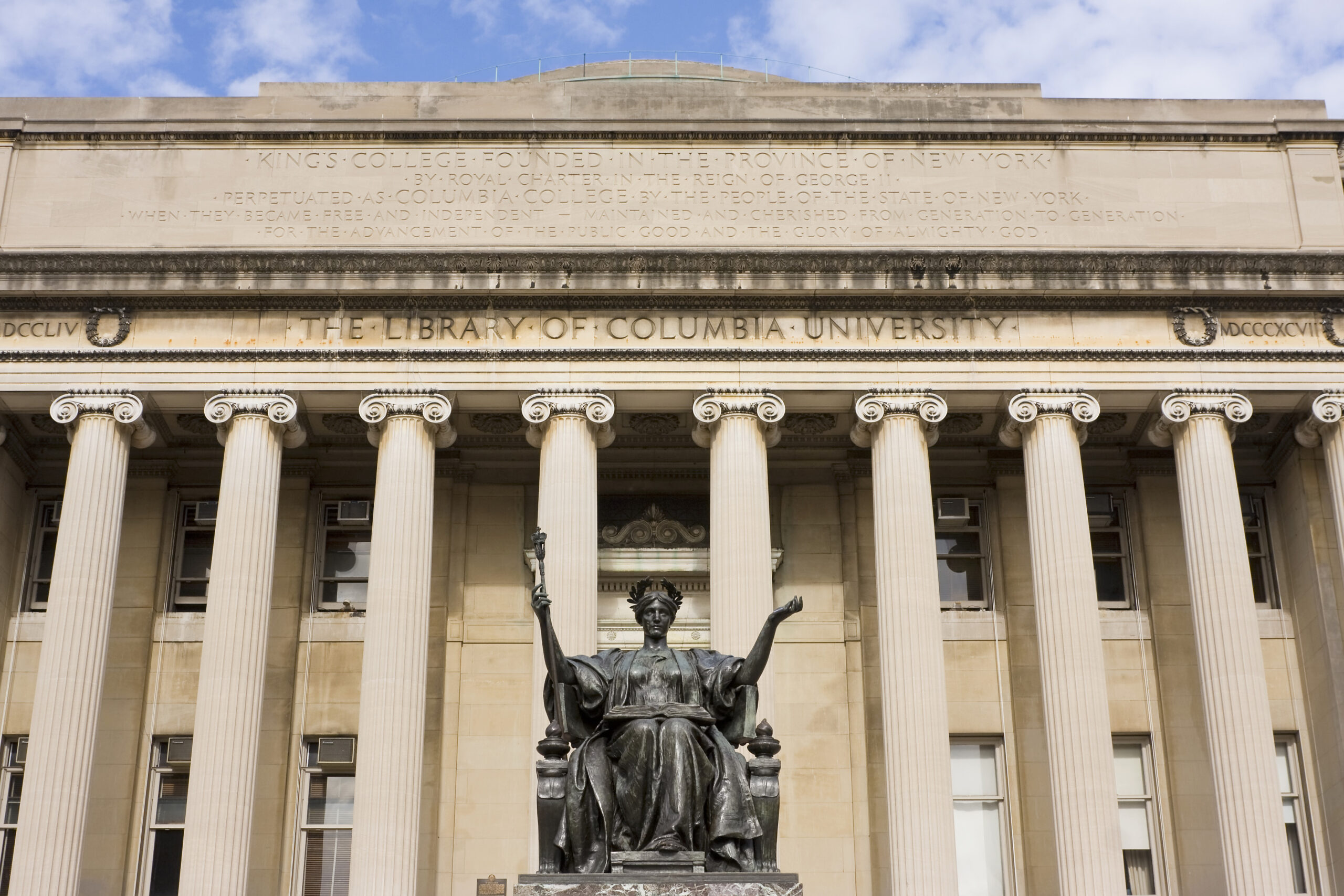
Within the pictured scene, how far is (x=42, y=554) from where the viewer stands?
30938 mm

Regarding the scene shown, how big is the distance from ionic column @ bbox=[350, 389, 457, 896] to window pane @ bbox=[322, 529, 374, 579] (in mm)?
3234

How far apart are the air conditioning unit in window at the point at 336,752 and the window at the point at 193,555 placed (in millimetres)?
3473

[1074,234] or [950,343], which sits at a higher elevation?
[1074,234]

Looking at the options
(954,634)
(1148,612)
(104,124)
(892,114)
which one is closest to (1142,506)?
(1148,612)

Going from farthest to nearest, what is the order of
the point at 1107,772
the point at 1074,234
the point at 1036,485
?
the point at 1074,234, the point at 1036,485, the point at 1107,772

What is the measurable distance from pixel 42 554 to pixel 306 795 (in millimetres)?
6442

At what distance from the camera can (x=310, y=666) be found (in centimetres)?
3006

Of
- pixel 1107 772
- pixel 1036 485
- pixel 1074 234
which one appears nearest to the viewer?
pixel 1107 772

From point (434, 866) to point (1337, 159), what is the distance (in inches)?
753

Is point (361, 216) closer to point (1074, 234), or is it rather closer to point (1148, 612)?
point (1074, 234)

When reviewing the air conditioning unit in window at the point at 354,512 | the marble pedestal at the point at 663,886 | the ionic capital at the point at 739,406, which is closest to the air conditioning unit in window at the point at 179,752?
the air conditioning unit in window at the point at 354,512

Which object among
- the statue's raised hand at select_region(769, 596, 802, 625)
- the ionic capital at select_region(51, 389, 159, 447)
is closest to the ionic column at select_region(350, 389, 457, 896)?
the ionic capital at select_region(51, 389, 159, 447)

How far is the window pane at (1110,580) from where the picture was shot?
3103 cm

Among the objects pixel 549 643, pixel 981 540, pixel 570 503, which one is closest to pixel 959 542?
pixel 981 540
